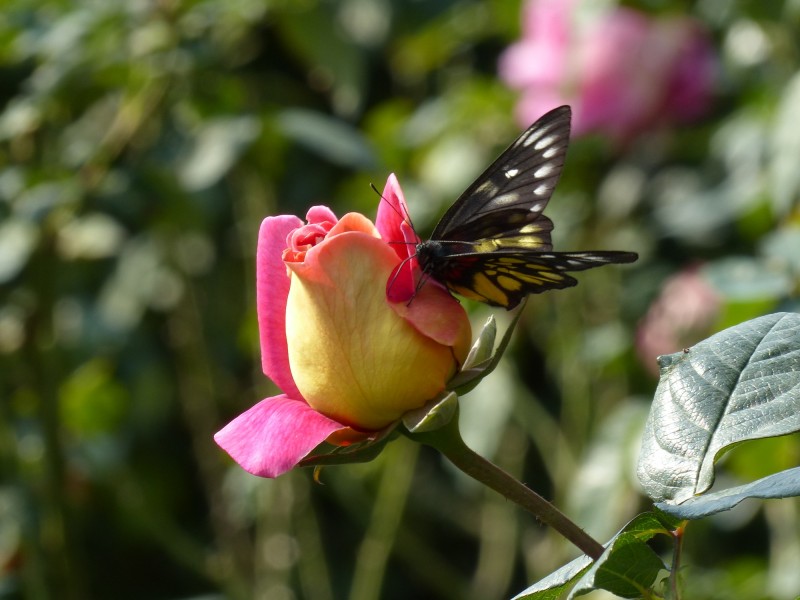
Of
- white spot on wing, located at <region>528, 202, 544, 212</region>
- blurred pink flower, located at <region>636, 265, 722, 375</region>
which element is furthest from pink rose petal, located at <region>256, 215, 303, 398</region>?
blurred pink flower, located at <region>636, 265, 722, 375</region>

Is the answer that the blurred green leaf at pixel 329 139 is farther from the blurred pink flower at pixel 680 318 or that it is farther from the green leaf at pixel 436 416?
the green leaf at pixel 436 416

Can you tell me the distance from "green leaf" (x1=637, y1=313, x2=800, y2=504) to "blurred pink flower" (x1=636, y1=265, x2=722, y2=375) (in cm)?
104

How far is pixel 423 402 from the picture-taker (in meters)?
0.60

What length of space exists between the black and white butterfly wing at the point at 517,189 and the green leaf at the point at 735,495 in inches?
7.9

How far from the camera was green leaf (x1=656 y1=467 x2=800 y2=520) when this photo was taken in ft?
1.54

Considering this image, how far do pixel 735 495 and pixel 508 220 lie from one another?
225 millimetres

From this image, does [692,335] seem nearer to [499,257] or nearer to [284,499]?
[284,499]

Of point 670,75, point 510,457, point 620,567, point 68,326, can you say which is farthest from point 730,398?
point 68,326

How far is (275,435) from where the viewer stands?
1.87 feet

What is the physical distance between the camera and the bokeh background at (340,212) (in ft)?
4.75

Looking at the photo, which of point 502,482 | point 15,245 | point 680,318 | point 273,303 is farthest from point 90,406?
point 502,482

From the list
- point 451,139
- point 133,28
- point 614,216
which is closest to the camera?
point 133,28

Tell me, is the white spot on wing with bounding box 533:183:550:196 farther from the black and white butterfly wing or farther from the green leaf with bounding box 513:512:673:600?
the green leaf with bounding box 513:512:673:600

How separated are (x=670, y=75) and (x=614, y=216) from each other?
0.26m
